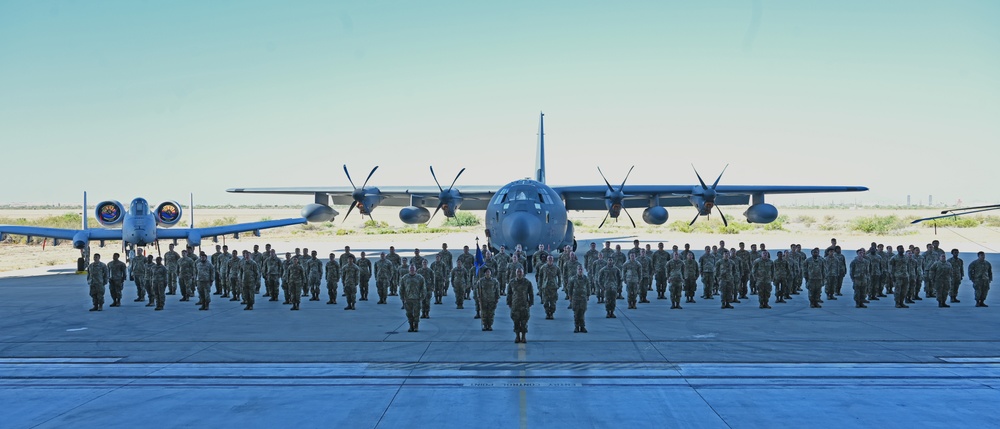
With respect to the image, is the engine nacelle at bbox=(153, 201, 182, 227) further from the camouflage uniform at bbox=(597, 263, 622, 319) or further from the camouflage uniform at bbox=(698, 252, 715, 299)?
the camouflage uniform at bbox=(698, 252, 715, 299)

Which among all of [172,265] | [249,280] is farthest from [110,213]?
[249,280]

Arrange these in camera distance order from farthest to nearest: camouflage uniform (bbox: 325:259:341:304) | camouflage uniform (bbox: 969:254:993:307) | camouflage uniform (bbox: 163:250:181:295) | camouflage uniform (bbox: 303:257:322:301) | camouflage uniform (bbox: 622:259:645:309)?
camouflage uniform (bbox: 163:250:181:295) < camouflage uniform (bbox: 303:257:322:301) < camouflage uniform (bbox: 325:259:341:304) < camouflage uniform (bbox: 969:254:993:307) < camouflage uniform (bbox: 622:259:645:309)

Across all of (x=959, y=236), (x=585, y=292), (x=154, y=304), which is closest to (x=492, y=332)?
(x=585, y=292)

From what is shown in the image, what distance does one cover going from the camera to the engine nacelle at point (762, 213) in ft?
88.0

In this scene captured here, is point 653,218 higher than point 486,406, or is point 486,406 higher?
point 653,218

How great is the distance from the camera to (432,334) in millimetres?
11758

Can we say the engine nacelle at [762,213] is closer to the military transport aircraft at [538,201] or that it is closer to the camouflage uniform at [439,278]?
the military transport aircraft at [538,201]

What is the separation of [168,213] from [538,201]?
1686cm

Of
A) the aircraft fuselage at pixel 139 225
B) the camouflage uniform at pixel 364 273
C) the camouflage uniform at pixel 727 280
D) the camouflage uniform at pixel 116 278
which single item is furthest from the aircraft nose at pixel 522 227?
the aircraft fuselage at pixel 139 225

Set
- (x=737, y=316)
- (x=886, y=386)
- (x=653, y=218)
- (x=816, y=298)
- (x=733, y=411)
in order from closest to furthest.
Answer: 1. (x=733, y=411)
2. (x=886, y=386)
3. (x=737, y=316)
4. (x=816, y=298)
5. (x=653, y=218)

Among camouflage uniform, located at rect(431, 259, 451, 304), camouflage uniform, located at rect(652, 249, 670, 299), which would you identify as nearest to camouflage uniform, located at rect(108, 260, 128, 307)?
camouflage uniform, located at rect(431, 259, 451, 304)

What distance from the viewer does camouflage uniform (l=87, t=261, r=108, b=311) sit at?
48.5ft

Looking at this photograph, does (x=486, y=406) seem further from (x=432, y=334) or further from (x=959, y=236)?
(x=959, y=236)

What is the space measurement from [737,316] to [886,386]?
5756mm
